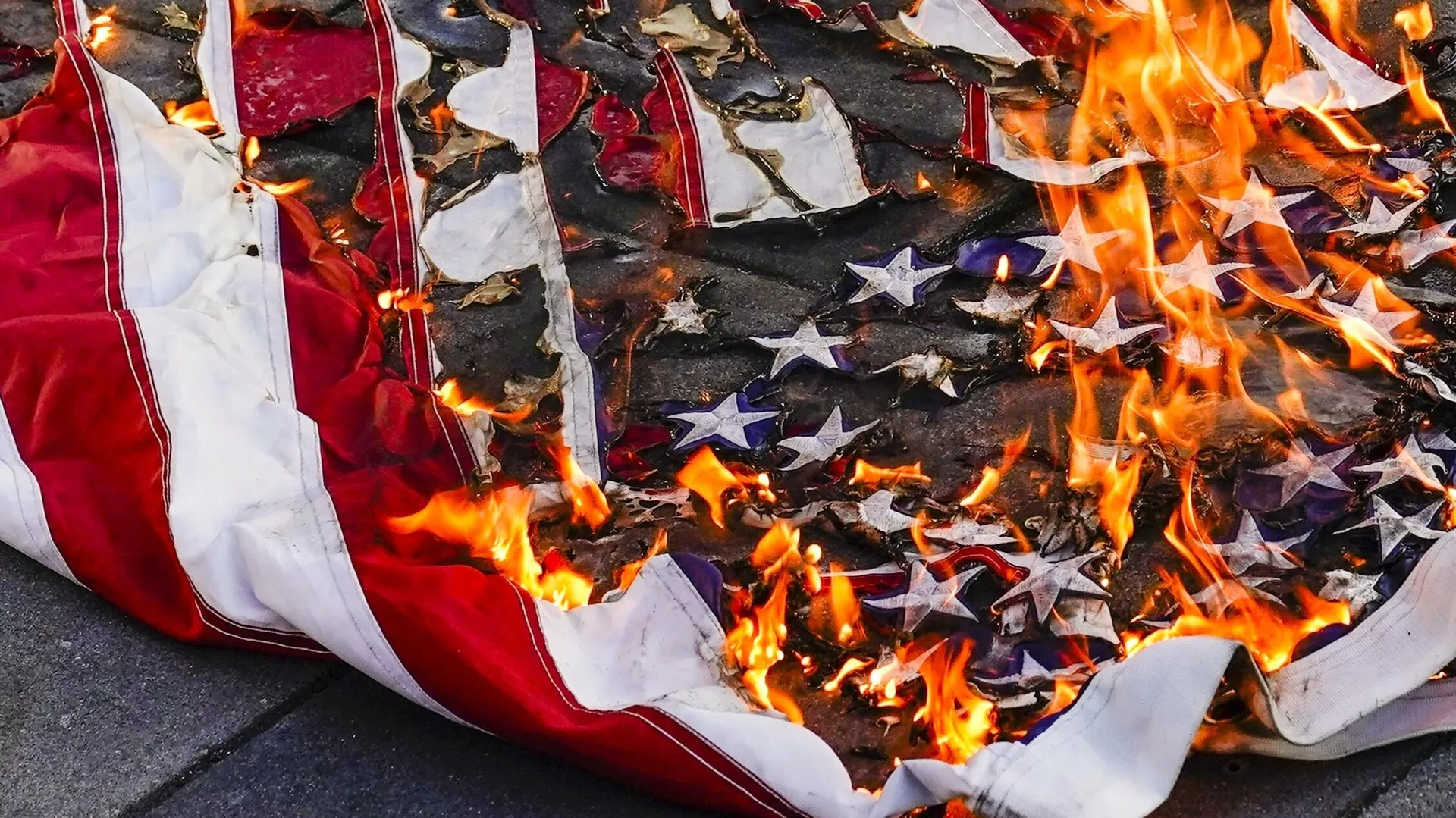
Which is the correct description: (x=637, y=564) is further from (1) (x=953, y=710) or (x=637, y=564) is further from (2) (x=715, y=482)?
(1) (x=953, y=710)

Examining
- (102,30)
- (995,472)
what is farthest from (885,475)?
(102,30)

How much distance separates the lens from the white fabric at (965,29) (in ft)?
11.7

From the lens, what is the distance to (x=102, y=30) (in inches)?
148

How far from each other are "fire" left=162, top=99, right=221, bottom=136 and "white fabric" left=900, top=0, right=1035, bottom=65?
1.79 meters

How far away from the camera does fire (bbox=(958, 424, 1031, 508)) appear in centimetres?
231

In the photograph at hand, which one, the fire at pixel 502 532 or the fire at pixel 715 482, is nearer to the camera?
the fire at pixel 502 532

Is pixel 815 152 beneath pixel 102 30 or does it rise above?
beneath

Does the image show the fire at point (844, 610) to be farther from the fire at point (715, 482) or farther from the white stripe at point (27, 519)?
the white stripe at point (27, 519)

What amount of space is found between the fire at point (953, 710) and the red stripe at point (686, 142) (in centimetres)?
132

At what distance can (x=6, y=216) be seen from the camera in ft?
8.89

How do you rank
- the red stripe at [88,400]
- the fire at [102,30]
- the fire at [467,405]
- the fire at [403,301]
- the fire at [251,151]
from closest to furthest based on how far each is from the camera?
the red stripe at [88,400]
the fire at [467,405]
the fire at [403,301]
the fire at [251,151]
the fire at [102,30]

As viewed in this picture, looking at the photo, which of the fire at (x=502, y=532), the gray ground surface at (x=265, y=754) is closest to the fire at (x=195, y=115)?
the gray ground surface at (x=265, y=754)

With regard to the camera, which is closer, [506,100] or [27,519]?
[27,519]

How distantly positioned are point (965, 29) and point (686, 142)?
923 mm
